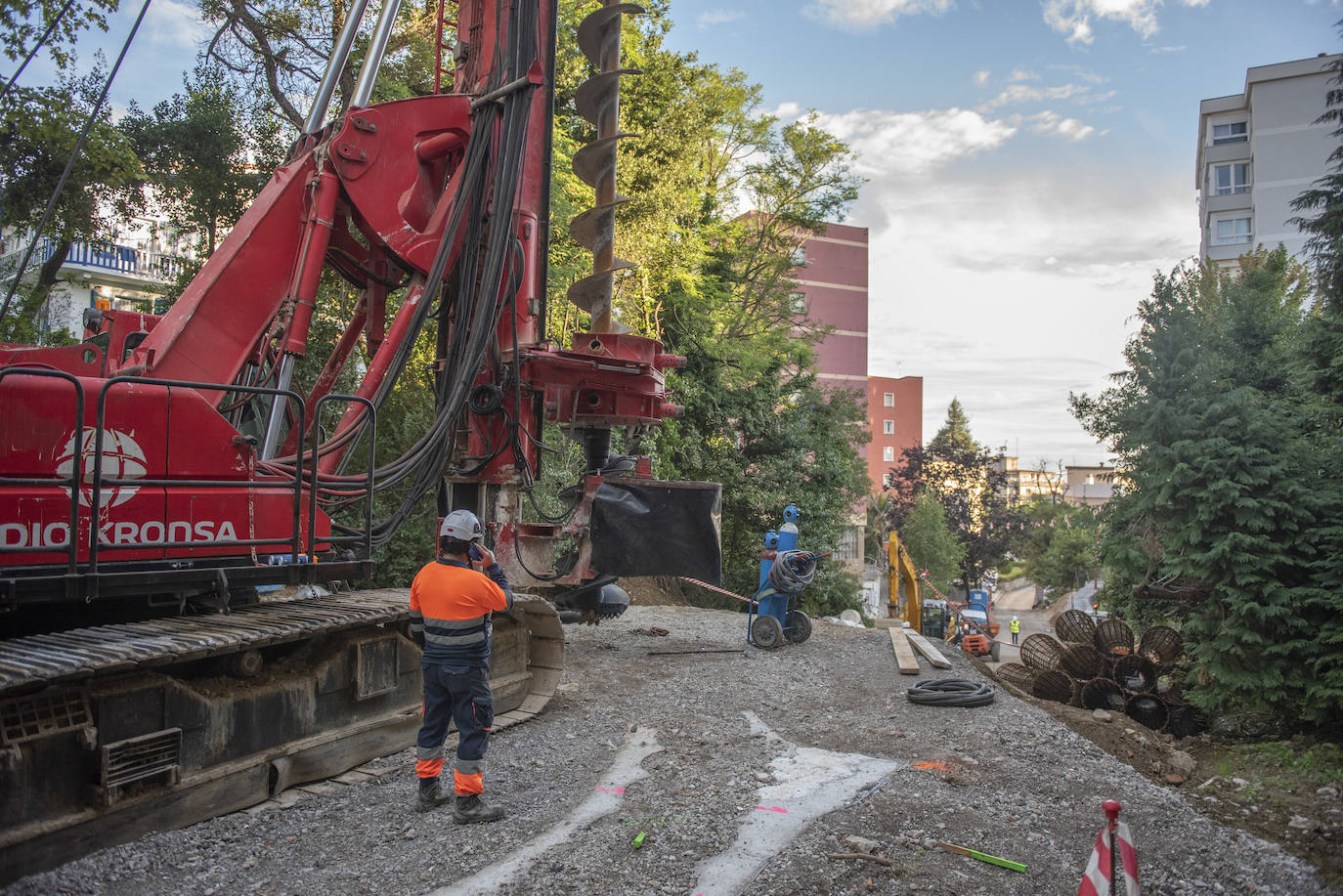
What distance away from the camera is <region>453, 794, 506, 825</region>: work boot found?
187 inches

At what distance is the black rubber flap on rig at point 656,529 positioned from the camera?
8242mm

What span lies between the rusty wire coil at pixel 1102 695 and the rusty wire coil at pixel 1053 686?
226mm

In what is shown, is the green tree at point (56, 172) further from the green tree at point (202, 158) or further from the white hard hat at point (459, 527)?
the white hard hat at point (459, 527)

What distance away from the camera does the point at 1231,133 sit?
41.6 metres

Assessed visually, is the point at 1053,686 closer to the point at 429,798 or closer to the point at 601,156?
the point at 601,156

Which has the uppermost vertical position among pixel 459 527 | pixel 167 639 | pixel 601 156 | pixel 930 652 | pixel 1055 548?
pixel 601 156

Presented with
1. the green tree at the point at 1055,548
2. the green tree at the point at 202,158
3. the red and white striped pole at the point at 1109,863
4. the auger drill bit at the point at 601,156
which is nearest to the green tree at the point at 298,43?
the green tree at the point at 202,158

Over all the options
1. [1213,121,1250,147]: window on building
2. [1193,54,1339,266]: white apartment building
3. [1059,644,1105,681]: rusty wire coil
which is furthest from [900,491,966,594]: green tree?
[1059,644,1105,681]: rusty wire coil

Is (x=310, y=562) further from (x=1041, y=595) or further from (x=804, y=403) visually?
(x=1041, y=595)

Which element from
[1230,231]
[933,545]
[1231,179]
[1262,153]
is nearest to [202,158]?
[933,545]

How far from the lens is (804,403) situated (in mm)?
24109

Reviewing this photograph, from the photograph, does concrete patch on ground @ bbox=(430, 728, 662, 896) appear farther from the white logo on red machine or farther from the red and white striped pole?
the white logo on red machine

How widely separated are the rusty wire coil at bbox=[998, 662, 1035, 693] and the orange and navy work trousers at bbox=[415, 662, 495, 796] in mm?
9453

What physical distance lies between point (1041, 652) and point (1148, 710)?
184cm
